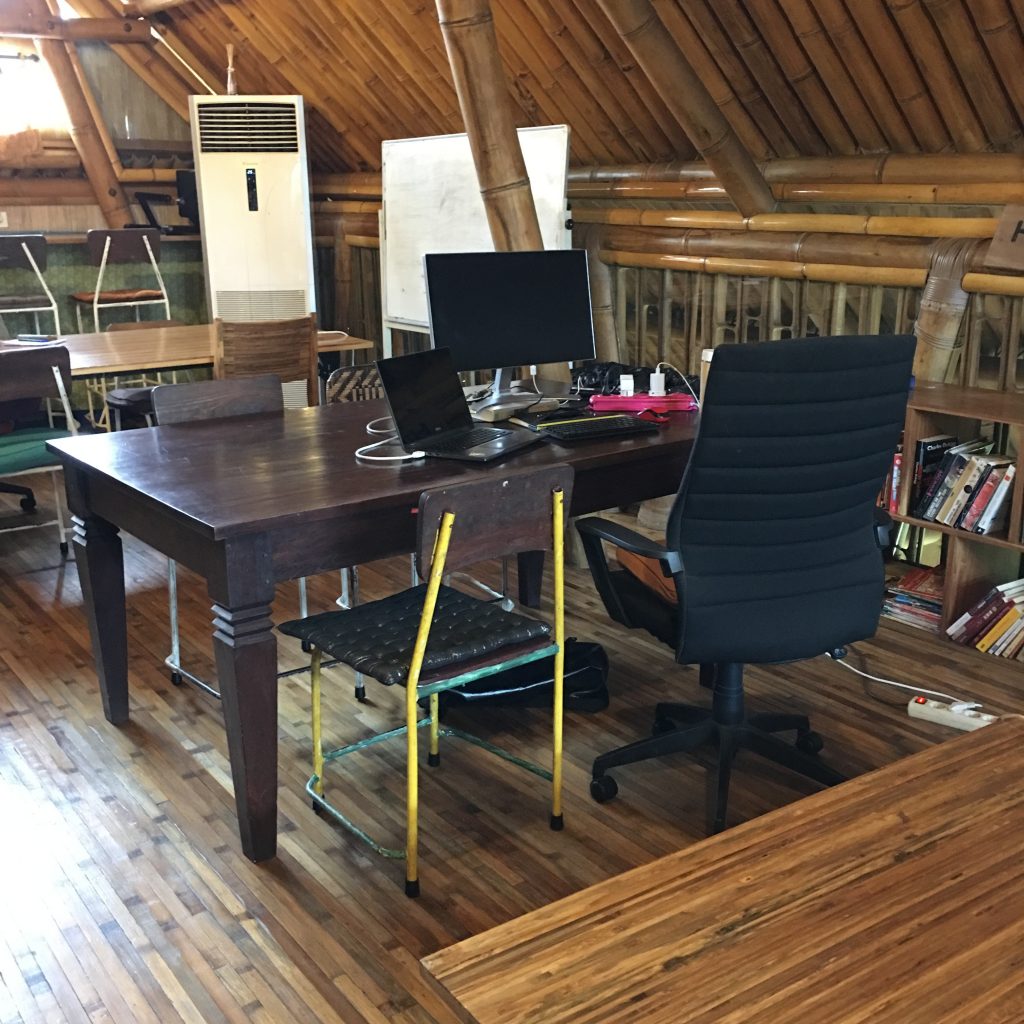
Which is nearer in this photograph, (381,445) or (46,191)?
(381,445)

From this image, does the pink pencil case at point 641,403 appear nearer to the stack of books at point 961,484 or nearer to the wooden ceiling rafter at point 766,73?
the stack of books at point 961,484

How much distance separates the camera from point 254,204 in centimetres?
716

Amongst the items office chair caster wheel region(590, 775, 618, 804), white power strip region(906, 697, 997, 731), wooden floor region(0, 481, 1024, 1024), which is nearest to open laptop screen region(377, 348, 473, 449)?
wooden floor region(0, 481, 1024, 1024)

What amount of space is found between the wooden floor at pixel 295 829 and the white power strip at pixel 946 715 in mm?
42

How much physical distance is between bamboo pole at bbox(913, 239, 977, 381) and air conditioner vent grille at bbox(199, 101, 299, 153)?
4.20 meters

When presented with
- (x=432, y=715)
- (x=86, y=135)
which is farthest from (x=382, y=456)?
(x=86, y=135)

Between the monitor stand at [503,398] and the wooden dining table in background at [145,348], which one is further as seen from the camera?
the wooden dining table in background at [145,348]

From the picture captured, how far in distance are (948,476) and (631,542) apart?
171 centimetres

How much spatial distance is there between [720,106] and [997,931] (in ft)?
13.2

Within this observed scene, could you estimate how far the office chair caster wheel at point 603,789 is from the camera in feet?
9.46

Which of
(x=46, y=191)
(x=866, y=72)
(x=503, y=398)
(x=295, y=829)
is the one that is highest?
(x=866, y=72)

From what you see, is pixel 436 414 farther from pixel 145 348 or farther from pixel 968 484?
pixel 145 348

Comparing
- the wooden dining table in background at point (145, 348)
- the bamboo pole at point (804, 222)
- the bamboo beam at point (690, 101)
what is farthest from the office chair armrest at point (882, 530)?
the wooden dining table in background at point (145, 348)

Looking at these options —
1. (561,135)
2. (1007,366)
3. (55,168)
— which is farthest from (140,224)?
(1007,366)
